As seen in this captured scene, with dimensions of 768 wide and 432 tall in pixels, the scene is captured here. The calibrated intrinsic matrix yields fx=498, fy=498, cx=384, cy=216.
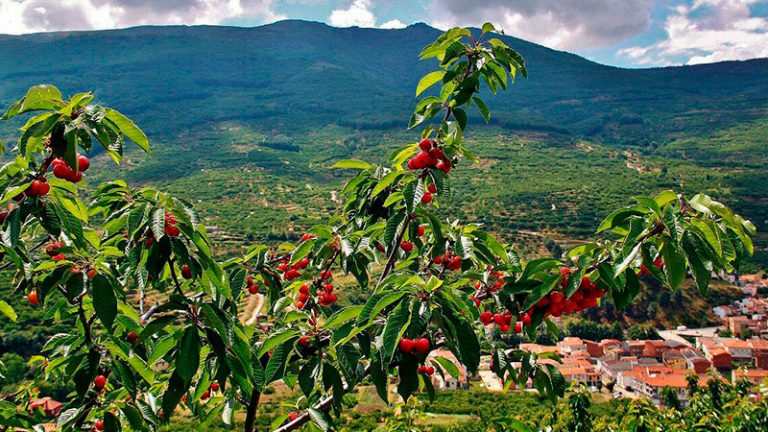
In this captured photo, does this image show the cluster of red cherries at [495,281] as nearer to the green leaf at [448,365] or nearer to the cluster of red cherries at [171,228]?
the green leaf at [448,365]

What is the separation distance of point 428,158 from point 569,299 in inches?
36.3

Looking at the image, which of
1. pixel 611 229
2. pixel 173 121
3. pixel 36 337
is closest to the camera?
pixel 611 229

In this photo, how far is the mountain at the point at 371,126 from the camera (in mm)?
70188

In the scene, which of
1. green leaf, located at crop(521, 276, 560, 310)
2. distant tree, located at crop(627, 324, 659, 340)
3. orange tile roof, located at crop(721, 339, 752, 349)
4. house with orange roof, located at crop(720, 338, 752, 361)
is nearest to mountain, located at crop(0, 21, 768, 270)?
distant tree, located at crop(627, 324, 659, 340)

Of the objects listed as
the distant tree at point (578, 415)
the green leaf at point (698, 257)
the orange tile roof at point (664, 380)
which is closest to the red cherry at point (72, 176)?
the green leaf at point (698, 257)

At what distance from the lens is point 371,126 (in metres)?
114

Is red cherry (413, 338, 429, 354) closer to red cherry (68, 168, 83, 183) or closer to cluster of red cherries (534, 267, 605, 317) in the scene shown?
cluster of red cherries (534, 267, 605, 317)

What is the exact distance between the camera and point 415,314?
165 cm

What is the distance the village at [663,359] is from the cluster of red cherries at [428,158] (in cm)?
3625

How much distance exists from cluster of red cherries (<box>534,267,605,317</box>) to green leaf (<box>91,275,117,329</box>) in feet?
5.52

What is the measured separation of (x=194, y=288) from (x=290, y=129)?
120 metres

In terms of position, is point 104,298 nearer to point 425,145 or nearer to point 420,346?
point 420,346

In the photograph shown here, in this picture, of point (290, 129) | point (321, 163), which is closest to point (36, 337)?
point (321, 163)

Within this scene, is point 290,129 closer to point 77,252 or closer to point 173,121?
point 173,121
